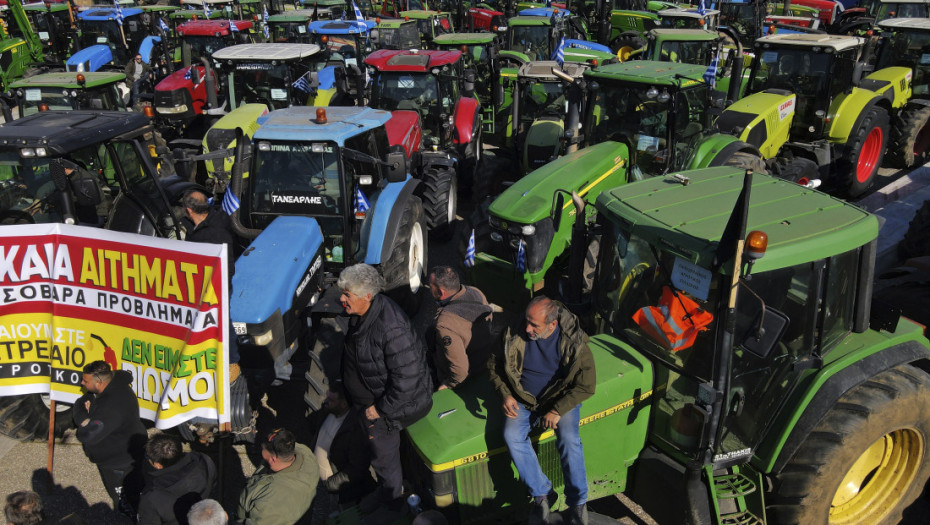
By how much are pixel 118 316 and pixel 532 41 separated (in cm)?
1296

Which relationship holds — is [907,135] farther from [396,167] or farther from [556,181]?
[396,167]

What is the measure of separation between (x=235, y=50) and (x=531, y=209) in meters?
7.49

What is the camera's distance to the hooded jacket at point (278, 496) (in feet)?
12.5

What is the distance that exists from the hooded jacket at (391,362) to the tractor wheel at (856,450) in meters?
2.06

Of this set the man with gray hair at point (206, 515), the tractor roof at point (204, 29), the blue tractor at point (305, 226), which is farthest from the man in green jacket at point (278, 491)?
the tractor roof at point (204, 29)

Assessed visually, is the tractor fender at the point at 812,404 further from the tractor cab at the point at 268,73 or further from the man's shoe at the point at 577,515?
the tractor cab at the point at 268,73

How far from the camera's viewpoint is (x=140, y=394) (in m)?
4.55

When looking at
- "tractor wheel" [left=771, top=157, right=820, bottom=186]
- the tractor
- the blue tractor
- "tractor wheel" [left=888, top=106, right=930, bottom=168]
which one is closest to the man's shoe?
the tractor

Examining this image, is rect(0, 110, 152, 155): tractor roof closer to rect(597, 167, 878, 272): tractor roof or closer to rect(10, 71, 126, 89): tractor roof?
rect(597, 167, 878, 272): tractor roof

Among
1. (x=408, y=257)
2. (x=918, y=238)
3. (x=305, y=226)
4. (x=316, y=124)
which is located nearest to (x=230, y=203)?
(x=305, y=226)

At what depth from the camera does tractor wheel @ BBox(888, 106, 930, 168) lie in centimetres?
1066

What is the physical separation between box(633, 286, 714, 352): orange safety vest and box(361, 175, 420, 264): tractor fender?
2.99 meters

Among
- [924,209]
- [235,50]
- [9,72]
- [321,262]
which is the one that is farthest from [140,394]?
[9,72]

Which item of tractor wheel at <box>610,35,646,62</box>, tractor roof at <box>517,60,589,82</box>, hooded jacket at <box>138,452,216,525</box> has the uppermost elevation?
tractor wheel at <box>610,35,646,62</box>
